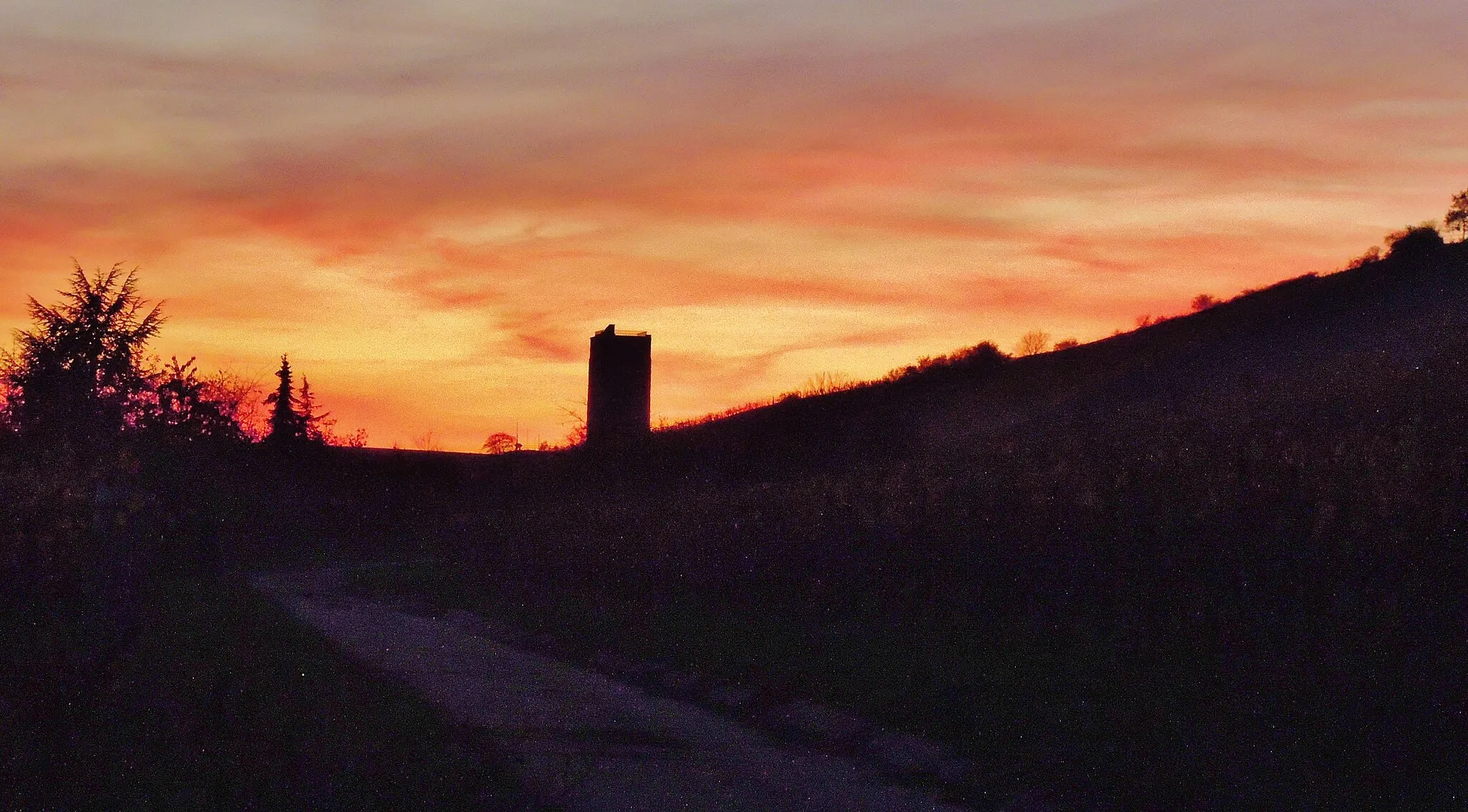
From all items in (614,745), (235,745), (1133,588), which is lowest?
(614,745)

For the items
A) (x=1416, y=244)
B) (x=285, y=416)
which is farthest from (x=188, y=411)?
(x=1416, y=244)

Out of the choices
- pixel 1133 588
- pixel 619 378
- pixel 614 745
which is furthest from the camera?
pixel 619 378

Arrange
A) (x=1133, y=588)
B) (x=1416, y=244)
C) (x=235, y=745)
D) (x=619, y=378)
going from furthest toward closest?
1. (x=619, y=378)
2. (x=1416, y=244)
3. (x=1133, y=588)
4. (x=235, y=745)

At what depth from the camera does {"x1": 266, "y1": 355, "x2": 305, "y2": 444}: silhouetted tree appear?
52.9 metres

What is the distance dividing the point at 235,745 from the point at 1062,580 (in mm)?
9992

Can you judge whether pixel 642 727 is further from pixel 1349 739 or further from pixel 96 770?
pixel 1349 739

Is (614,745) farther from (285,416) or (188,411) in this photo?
(285,416)

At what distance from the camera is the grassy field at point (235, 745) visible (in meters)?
8.68

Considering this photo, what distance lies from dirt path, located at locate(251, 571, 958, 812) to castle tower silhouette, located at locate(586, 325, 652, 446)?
145ft

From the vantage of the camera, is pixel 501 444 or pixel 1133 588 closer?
pixel 1133 588

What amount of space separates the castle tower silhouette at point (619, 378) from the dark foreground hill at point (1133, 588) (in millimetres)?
29475

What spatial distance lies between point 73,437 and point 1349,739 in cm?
2781

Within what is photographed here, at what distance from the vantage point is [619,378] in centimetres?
6406

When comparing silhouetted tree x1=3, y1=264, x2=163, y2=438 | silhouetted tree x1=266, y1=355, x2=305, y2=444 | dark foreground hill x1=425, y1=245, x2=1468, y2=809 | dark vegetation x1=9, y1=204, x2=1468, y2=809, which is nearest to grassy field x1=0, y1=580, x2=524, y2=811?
dark vegetation x1=9, y1=204, x2=1468, y2=809
